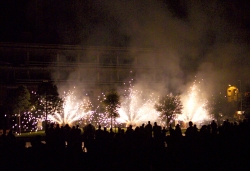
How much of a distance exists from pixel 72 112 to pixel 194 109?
40.5 ft

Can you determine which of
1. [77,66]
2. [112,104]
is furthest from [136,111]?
[77,66]

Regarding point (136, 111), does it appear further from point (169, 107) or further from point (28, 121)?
point (28, 121)

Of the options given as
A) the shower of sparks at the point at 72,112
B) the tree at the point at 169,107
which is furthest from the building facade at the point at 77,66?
the tree at the point at 169,107

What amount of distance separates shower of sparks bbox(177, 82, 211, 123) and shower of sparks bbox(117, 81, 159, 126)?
2943 millimetres

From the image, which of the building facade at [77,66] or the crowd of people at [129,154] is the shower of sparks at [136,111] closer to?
the building facade at [77,66]

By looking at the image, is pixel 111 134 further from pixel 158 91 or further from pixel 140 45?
pixel 140 45

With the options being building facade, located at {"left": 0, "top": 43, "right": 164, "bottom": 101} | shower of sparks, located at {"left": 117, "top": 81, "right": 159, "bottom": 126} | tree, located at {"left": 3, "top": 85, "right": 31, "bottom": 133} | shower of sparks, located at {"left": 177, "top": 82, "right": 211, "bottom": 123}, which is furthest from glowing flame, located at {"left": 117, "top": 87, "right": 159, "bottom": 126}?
tree, located at {"left": 3, "top": 85, "right": 31, "bottom": 133}

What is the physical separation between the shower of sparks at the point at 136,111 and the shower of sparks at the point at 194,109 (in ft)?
9.66

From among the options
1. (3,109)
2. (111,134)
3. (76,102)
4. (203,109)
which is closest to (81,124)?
(76,102)

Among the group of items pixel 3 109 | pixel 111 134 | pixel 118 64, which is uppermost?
pixel 118 64

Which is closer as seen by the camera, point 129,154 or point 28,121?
point 129,154

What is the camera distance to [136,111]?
36.8m

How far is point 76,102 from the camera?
3894 centimetres

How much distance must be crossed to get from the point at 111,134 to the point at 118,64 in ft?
108
